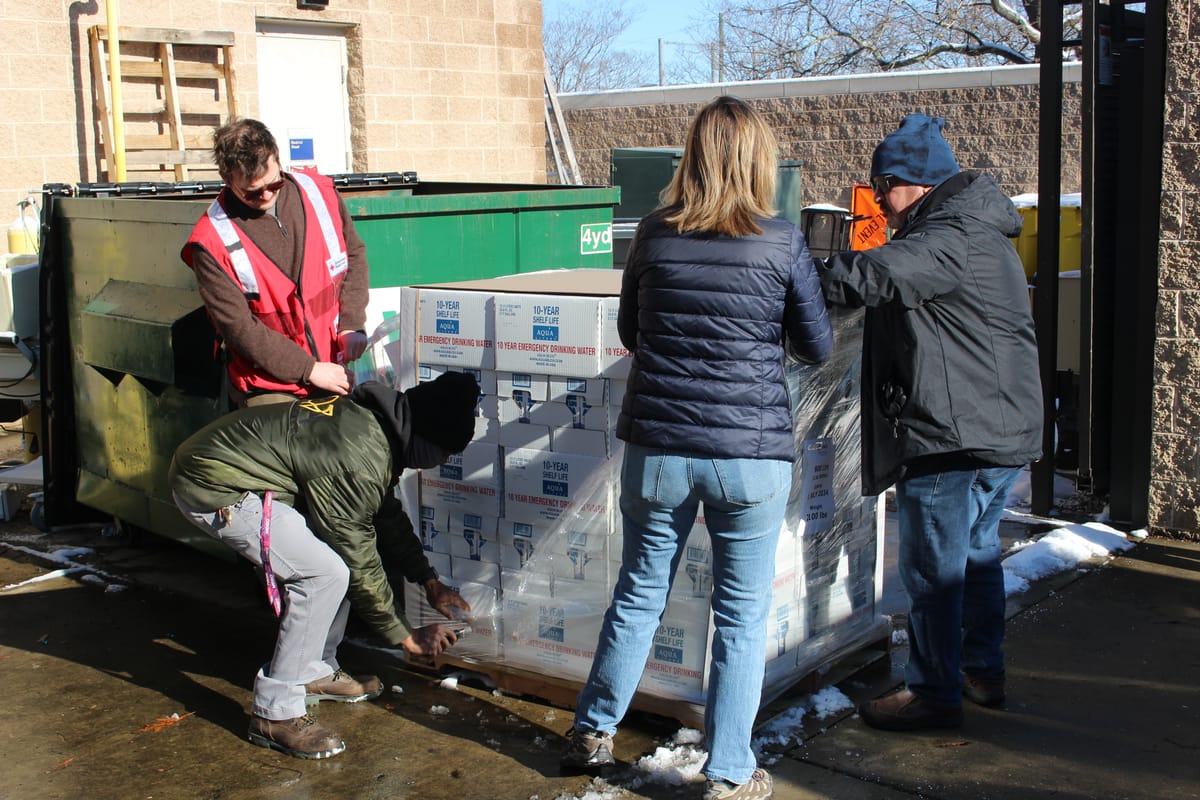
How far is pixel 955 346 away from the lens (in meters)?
3.43

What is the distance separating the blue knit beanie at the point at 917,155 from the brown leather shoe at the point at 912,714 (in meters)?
1.52

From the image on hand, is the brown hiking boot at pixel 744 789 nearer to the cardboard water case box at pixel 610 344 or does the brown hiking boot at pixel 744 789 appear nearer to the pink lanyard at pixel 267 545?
the cardboard water case box at pixel 610 344

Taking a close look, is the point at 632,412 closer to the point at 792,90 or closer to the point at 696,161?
the point at 696,161

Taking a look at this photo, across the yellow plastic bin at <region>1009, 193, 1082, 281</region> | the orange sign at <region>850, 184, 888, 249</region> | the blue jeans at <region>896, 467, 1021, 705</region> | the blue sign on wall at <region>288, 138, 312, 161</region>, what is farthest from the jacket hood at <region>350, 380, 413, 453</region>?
the orange sign at <region>850, 184, 888, 249</region>

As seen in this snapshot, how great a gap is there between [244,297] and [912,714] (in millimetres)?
2416

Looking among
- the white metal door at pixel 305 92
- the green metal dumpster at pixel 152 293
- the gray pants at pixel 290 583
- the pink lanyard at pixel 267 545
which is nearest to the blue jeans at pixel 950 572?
the gray pants at pixel 290 583

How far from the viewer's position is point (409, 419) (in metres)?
3.60

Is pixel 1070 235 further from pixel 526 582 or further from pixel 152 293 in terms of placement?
pixel 152 293

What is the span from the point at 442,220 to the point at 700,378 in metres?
2.32

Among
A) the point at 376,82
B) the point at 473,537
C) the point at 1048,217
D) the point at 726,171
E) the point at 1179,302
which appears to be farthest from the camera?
the point at 376,82

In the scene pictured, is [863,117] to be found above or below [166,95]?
above

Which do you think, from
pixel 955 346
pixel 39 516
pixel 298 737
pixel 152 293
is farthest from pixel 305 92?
pixel 955 346

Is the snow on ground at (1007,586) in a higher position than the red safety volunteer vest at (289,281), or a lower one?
lower

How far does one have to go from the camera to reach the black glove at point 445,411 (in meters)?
3.61
